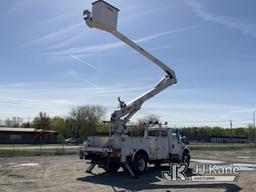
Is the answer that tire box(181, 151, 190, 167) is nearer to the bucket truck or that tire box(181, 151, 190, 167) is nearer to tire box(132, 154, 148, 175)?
the bucket truck

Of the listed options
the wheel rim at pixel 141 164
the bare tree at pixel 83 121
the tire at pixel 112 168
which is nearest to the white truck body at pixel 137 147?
the wheel rim at pixel 141 164

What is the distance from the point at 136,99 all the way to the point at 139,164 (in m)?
3.45

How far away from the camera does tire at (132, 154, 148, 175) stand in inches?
697

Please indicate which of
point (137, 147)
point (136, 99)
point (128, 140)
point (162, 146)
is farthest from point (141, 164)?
point (136, 99)

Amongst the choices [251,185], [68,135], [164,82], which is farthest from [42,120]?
[251,185]

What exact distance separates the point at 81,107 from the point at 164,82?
3747 inches

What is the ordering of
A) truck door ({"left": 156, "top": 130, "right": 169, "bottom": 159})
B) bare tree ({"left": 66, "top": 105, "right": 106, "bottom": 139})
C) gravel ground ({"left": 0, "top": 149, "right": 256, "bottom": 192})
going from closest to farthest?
1. gravel ground ({"left": 0, "top": 149, "right": 256, "bottom": 192})
2. truck door ({"left": 156, "top": 130, "right": 169, "bottom": 159})
3. bare tree ({"left": 66, "top": 105, "right": 106, "bottom": 139})

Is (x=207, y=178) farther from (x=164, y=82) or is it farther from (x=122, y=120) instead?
(x=164, y=82)

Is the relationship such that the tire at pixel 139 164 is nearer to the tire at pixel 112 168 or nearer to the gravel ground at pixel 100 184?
the gravel ground at pixel 100 184

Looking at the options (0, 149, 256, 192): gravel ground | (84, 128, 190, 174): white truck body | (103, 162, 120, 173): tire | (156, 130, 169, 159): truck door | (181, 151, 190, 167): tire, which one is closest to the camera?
(0, 149, 256, 192): gravel ground

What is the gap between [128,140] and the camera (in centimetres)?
1761

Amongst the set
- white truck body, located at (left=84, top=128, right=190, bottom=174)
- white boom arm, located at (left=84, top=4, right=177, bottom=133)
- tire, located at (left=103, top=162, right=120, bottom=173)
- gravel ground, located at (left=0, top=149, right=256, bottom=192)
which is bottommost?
gravel ground, located at (left=0, top=149, right=256, bottom=192)

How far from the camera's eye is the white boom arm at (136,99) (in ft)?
59.9

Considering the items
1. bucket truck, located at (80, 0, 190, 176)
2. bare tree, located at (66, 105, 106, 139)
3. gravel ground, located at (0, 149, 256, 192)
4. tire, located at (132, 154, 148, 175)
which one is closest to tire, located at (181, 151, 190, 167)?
bucket truck, located at (80, 0, 190, 176)
